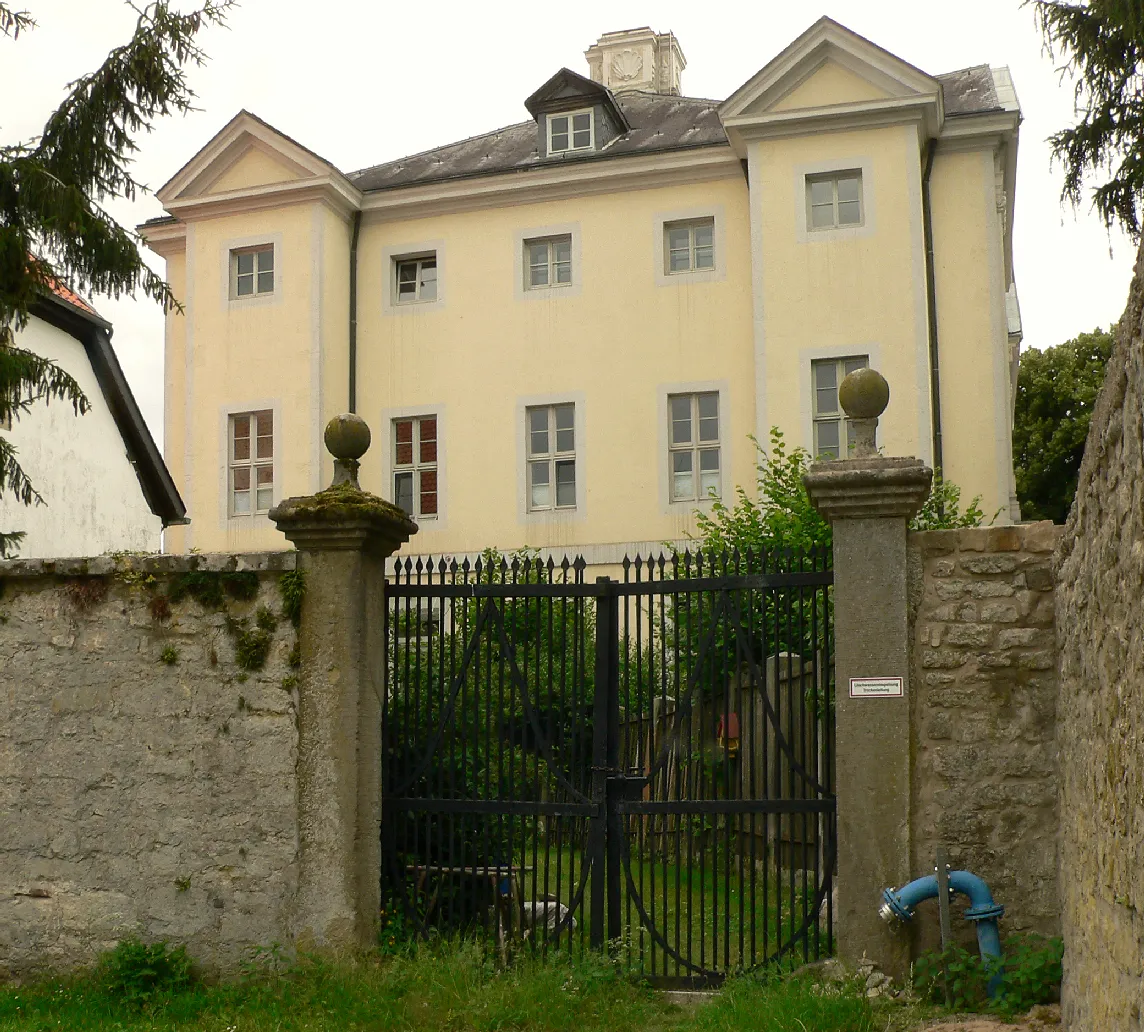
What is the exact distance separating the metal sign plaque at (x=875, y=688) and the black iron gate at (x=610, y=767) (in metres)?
0.24

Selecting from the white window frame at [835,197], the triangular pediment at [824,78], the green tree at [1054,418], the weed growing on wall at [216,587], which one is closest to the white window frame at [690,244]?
the white window frame at [835,197]

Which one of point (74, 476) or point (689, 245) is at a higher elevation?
point (689, 245)

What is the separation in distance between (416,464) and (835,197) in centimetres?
808

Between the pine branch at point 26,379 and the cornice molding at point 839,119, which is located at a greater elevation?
the cornice molding at point 839,119

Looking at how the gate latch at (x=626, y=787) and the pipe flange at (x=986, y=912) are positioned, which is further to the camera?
the gate latch at (x=626, y=787)

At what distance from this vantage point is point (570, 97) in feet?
80.2

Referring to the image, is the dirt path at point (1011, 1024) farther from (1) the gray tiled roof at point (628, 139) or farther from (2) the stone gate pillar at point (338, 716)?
(1) the gray tiled roof at point (628, 139)

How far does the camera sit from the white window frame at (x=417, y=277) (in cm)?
2422

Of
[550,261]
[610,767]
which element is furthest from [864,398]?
[550,261]

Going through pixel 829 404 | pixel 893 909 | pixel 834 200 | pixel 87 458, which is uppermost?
pixel 834 200

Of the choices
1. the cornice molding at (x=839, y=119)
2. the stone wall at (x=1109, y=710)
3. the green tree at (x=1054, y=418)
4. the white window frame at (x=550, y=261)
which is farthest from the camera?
the green tree at (x=1054, y=418)

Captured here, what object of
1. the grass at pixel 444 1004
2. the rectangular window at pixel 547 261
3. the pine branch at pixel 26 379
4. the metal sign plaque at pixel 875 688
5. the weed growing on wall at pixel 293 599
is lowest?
the grass at pixel 444 1004

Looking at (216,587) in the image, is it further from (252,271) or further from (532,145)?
(532,145)

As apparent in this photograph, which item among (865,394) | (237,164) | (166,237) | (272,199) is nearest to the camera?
(865,394)
